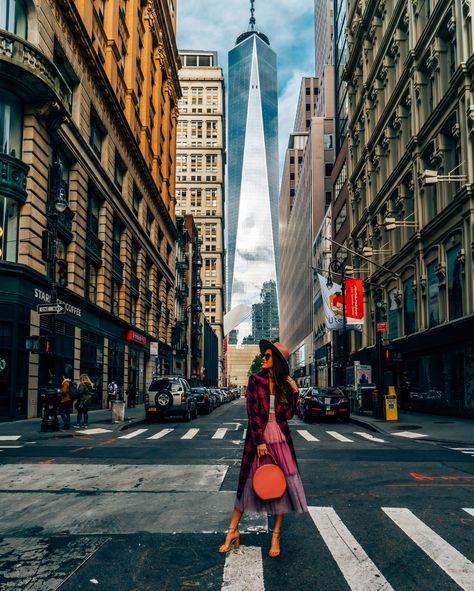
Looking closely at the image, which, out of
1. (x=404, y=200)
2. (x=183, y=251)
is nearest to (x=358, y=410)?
(x=404, y=200)

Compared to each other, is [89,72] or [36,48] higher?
[89,72]

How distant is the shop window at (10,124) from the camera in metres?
21.5

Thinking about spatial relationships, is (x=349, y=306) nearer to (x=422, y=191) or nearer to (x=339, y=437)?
(x=422, y=191)

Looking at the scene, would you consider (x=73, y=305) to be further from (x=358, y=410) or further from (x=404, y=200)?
(x=404, y=200)

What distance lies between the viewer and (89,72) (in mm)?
30969

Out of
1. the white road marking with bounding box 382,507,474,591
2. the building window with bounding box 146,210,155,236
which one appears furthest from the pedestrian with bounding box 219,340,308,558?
the building window with bounding box 146,210,155,236

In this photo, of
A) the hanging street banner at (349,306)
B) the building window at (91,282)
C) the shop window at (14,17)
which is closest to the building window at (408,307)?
the hanging street banner at (349,306)

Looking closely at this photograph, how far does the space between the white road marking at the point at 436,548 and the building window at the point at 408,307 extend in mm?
26241

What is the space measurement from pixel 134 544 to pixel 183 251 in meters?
73.7

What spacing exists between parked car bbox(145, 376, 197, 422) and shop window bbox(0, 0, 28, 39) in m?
15.2

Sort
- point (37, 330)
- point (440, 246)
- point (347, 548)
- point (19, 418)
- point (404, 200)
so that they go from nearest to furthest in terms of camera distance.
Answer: point (347, 548) → point (19, 418) → point (37, 330) → point (440, 246) → point (404, 200)

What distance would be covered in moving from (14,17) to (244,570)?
2332cm

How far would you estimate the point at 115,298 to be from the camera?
38719 mm

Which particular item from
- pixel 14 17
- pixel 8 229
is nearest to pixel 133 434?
pixel 8 229
